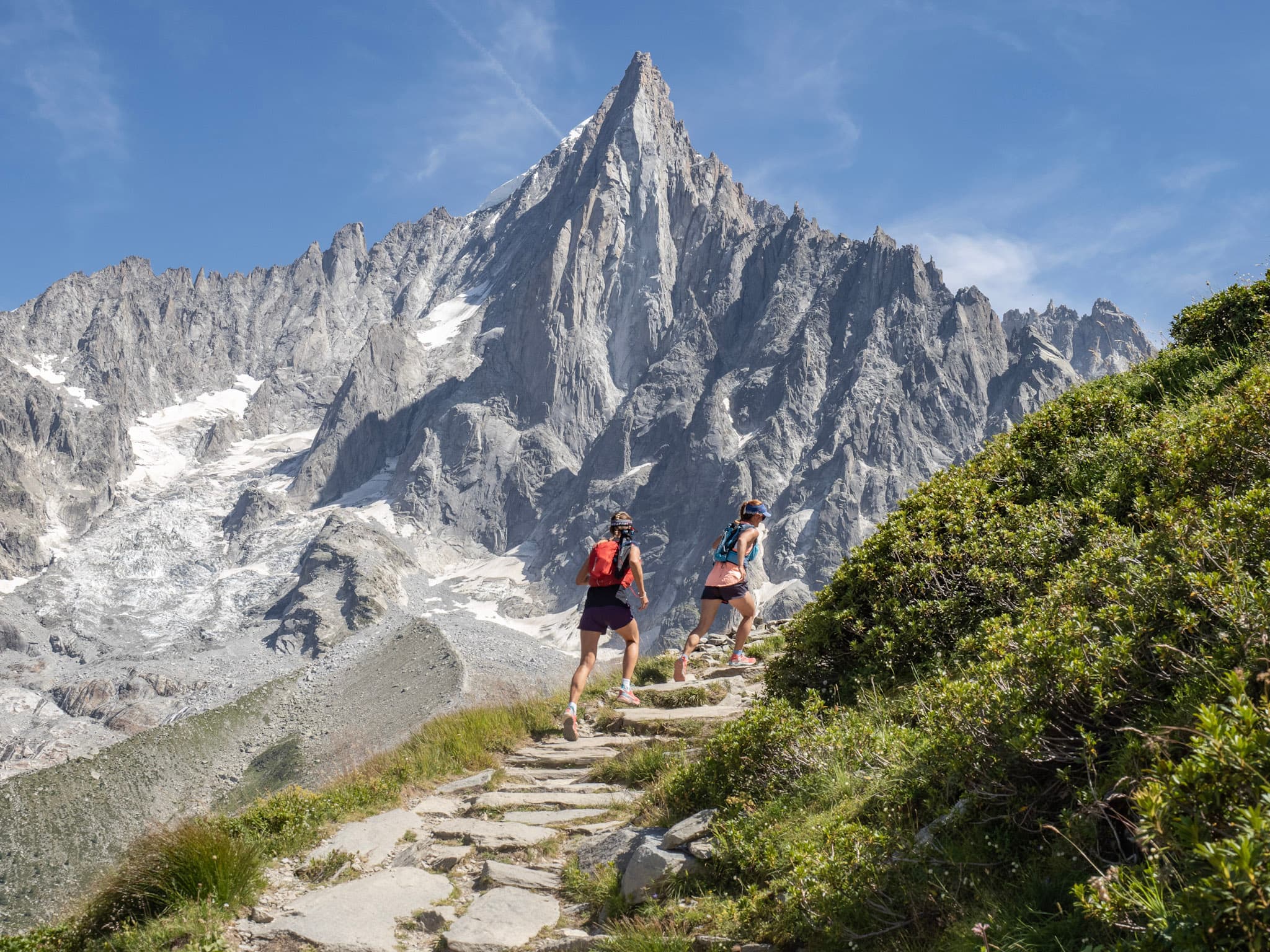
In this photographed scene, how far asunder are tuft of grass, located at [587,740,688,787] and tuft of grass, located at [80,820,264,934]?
368cm

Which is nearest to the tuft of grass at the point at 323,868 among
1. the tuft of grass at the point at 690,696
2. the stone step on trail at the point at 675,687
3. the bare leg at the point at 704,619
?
the tuft of grass at the point at 690,696

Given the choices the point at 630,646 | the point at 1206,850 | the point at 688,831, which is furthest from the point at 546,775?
the point at 1206,850

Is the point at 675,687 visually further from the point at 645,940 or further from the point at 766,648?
the point at 645,940

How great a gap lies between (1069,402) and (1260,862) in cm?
764

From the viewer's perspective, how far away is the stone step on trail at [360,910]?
5.29m

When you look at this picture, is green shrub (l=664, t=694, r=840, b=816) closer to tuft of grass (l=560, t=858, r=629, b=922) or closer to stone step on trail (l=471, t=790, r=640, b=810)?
tuft of grass (l=560, t=858, r=629, b=922)

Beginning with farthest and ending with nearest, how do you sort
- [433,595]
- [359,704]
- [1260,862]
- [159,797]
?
[433,595]
[359,704]
[159,797]
[1260,862]

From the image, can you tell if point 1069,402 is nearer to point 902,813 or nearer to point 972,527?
point 972,527

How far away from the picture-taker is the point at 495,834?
729 centimetres

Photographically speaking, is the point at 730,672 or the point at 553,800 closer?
the point at 553,800

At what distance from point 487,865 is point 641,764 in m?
2.22

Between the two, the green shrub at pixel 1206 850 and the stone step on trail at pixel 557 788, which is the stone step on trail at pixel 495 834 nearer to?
the stone step on trail at pixel 557 788

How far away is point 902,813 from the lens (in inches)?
176

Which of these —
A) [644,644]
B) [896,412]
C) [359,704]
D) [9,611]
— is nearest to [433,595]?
[644,644]
